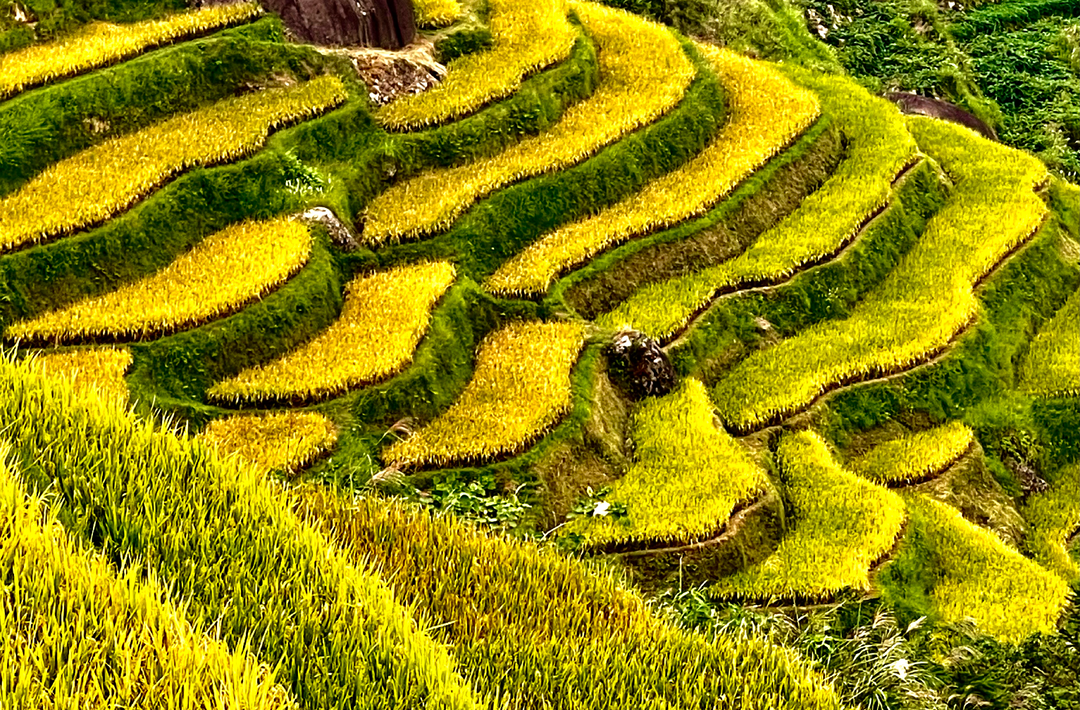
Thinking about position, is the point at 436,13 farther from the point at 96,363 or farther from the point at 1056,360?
the point at 1056,360

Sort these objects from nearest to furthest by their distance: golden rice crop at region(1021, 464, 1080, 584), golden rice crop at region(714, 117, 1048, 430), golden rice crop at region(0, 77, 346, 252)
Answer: golden rice crop at region(0, 77, 346, 252)
golden rice crop at region(1021, 464, 1080, 584)
golden rice crop at region(714, 117, 1048, 430)

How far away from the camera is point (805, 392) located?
13.4 m

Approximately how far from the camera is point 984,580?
11.3 m

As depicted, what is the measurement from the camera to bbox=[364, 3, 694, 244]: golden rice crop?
45.4ft

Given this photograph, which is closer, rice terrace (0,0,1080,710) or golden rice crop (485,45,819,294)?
rice terrace (0,0,1080,710)

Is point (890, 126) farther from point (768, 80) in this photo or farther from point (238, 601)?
point (238, 601)

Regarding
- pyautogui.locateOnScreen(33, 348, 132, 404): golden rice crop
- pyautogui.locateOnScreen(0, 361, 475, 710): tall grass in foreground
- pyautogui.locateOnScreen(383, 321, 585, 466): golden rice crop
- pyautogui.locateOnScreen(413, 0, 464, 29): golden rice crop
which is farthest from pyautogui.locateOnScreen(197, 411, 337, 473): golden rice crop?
pyautogui.locateOnScreen(413, 0, 464, 29): golden rice crop

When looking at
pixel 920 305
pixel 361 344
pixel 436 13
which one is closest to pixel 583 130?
pixel 436 13

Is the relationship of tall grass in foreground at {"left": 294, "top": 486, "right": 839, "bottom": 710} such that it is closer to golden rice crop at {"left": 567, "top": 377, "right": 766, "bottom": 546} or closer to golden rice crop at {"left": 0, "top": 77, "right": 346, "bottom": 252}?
golden rice crop at {"left": 567, "top": 377, "right": 766, "bottom": 546}

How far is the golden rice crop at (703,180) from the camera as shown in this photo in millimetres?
13758

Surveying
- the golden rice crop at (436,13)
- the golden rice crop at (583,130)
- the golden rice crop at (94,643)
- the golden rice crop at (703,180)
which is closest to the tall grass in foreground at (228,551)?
the golden rice crop at (94,643)

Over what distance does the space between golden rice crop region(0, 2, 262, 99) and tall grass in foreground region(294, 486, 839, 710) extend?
10.5m

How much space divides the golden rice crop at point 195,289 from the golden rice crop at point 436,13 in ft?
23.4

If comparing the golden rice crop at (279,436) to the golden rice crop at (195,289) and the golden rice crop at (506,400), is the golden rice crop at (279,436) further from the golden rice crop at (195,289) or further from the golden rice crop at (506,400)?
the golden rice crop at (195,289)
